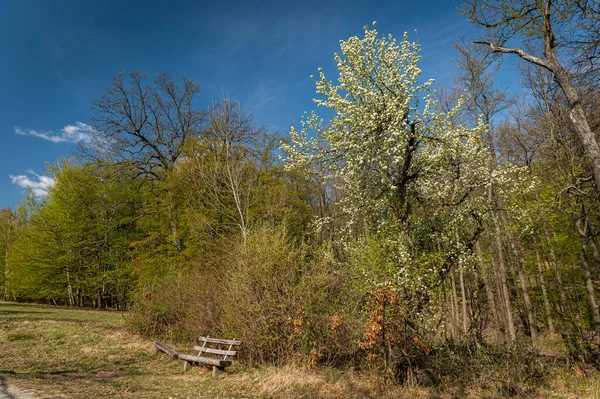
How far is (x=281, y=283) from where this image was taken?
28.9ft

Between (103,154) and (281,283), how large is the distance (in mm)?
20533

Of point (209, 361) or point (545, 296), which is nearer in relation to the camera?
point (209, 361)

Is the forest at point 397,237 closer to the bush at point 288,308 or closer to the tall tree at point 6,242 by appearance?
the bush at point 288,308

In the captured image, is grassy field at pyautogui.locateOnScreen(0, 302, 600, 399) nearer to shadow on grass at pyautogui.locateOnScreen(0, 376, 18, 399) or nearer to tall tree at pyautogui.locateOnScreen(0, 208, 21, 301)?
shadow on grass at pyautogui.locateOnScreen(0, 376, 18, 399)

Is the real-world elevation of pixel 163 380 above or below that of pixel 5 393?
below

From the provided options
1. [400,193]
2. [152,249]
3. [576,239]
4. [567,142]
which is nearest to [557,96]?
[567,142]

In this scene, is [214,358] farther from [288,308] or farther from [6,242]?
[6,242]

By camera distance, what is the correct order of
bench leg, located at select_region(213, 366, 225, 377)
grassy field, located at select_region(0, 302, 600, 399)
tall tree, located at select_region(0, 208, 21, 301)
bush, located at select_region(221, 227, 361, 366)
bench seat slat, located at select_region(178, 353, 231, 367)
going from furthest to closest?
tall tree, located at select_region(0, 208, 21, 301) → bush, located at select_region(221, 227, 361, 366) → bench leg, located at select_region(213, 366, 225, 377) → bench seat slat, located at select_region(178, 353, 231, 367) → grassy field, located at select_region(0, 302, 600, 399)

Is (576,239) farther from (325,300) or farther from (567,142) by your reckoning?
(325,300)

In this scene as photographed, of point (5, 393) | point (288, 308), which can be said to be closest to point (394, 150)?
point (288, 308)

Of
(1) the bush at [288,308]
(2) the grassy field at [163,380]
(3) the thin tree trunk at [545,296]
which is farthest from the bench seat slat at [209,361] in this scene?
(3) the thin tree trunk at [545,296]

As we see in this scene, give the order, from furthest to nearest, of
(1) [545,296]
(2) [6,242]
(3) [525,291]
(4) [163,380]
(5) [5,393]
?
(2) [6,242] → (1) [545,296] → (3) [525,291] → (4) [163,380] → (5) [5,393]

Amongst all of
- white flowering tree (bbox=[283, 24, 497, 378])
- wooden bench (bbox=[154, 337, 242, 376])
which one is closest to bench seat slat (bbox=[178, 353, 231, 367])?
wooden bench (bbox=[154, 337, 242, 376])

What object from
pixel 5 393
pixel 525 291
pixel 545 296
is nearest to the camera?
pixel 5 393
